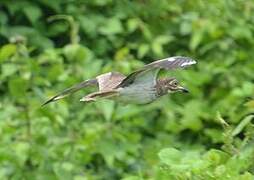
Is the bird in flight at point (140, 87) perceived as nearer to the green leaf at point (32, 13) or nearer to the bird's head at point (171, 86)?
the bird's head at point (171, 86)

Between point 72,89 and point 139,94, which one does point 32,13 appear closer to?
point 72,89

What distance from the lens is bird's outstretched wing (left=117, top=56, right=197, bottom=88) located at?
2490 mm

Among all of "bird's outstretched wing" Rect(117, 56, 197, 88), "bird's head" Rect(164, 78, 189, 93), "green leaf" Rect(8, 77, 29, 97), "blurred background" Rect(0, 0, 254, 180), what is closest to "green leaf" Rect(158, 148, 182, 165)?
"bird's head" Rect(164, 78, 189, 93)

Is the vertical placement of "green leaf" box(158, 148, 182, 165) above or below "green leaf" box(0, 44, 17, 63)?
below

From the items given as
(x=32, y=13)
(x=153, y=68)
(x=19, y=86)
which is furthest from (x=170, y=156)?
(x=32, y=13)

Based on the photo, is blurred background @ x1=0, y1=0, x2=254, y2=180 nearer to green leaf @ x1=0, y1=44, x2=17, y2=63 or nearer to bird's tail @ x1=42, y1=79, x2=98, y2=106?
green leaf @ x1=0, y1=44, x2=17, y2=63

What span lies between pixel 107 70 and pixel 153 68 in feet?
7.76

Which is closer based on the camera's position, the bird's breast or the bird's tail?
the bird's breast

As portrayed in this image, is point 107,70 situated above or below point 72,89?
below

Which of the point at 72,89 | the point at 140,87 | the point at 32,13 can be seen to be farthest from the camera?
the point at 32,13

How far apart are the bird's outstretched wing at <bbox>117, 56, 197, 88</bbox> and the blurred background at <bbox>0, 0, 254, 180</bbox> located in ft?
3.70

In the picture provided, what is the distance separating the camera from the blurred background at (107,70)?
436 centimetres

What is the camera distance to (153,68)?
2492 mm

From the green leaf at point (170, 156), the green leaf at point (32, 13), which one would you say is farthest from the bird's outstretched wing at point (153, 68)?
the green leaf at point (32, 13)
